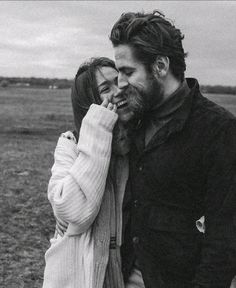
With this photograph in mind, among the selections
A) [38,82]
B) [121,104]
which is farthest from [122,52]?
[38,82]

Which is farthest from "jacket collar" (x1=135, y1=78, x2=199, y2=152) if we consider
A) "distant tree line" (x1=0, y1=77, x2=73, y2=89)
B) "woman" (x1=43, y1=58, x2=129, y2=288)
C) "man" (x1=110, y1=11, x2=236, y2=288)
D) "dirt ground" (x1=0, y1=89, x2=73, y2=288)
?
"distant tree line" (x1=0, y1=77, x2=73, y2=89)

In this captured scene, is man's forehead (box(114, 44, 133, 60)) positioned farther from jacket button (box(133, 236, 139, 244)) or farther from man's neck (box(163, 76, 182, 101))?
jacket button (box(133, 236, 139, 244))

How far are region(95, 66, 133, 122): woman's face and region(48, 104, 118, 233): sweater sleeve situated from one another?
6 centimetres

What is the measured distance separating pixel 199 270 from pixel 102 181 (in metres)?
0.61

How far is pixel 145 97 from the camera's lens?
2678 mm

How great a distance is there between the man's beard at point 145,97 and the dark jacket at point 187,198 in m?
0.11

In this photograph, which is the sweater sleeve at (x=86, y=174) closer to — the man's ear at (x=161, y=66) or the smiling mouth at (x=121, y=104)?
the smiling mouth at (x=121, y=104)

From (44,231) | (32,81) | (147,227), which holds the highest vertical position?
(147,227)

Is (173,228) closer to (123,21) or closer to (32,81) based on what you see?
(123,21)

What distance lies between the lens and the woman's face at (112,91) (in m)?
2.95

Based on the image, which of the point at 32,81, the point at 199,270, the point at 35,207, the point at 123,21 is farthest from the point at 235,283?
the point at 32,81

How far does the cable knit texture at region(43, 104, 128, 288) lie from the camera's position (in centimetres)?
281

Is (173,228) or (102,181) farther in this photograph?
(102,181)

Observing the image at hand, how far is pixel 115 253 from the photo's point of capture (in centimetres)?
292
